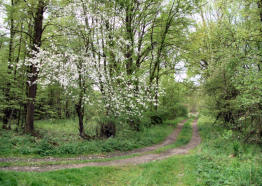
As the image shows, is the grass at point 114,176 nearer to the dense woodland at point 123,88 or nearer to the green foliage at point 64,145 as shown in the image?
the dense woodland at point 123,88

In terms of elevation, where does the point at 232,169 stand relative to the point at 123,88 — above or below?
below

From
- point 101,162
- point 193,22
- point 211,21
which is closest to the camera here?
point 101,162

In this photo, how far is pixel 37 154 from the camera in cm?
867

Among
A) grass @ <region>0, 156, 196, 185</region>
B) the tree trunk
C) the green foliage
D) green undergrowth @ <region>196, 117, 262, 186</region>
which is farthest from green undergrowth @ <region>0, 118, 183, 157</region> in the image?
green undergrowth @ <region>196, 117, 262, 186</region>

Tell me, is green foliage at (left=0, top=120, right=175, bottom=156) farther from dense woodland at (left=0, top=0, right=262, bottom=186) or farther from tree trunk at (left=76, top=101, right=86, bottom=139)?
tree trunk at (left=76, top=101, right=86, bottom=139)

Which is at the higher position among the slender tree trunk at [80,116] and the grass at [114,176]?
the slender tree trunk at [80,116]

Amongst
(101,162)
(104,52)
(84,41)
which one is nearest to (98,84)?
(104,52)

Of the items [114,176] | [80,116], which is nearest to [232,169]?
[114,176]

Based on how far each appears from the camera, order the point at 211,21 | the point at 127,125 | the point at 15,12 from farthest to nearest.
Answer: the point at 211,21 → the point at 127,125 → the point at 15,12

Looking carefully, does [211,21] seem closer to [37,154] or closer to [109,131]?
[109,131]

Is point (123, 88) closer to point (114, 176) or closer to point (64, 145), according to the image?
point (64, 145)

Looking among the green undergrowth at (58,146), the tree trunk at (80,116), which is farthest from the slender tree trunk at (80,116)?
the green undergrowth at (58,146)

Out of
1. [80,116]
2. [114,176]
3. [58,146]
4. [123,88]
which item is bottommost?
[114,176]

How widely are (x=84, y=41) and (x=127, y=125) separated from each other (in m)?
6.60
